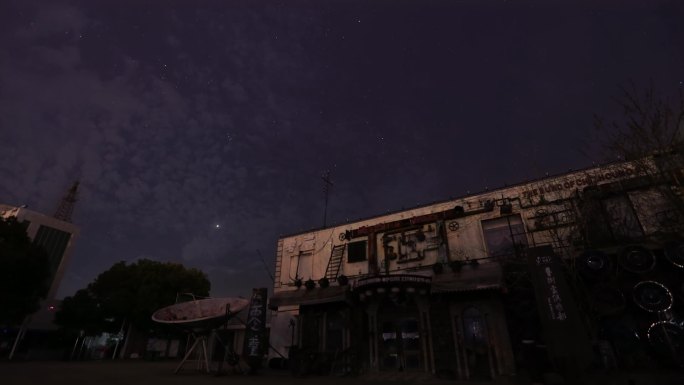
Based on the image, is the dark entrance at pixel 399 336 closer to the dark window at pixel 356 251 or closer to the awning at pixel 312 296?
the awning at pixel 312 296

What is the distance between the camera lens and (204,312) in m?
18.8

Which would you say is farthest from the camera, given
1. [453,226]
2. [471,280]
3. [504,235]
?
[453,226]

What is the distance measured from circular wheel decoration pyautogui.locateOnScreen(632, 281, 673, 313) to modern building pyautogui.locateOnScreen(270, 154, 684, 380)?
43mm

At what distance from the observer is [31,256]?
1075 inches

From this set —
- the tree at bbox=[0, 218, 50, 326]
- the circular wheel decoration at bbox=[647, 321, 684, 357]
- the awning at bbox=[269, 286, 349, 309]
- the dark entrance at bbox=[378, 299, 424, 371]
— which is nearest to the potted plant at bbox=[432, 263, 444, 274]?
the dark entrance at bbox=[378, 299, 424, 371]

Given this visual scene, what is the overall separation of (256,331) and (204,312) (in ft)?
13.2

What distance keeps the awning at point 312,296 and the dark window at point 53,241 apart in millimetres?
62655

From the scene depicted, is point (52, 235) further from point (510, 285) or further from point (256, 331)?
point (510, 285)

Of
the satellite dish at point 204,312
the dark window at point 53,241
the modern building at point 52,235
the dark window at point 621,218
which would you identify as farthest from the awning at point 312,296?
the dark window at point 53,241

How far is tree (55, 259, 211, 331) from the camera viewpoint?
35.7 m

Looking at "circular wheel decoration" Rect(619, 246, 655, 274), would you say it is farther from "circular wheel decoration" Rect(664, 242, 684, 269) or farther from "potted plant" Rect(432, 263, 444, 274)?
"potted plant" Rect(432, 263, 444, 274)

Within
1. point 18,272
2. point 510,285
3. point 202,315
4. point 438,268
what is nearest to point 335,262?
point 438,268

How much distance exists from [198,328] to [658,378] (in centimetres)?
1902

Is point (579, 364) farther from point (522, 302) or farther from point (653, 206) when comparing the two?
point (653, 206)
